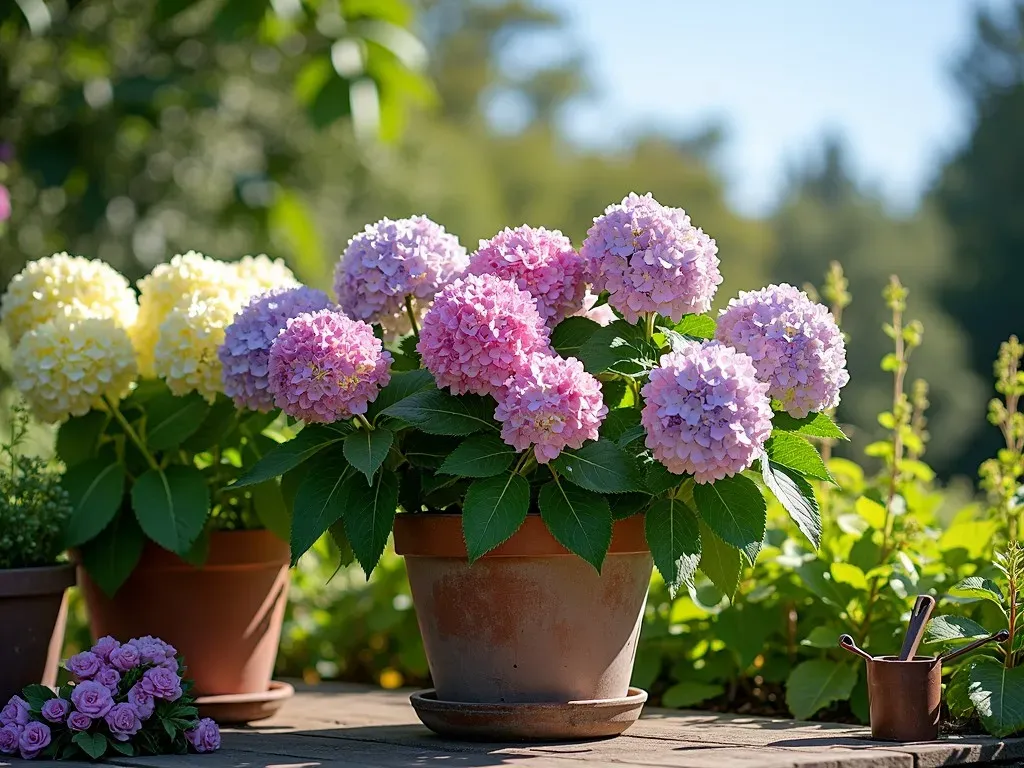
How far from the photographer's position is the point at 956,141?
94.5 ft

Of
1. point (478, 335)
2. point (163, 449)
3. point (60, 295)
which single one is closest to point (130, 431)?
point (163, 449)

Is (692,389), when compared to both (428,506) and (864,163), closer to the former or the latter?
(428,506)

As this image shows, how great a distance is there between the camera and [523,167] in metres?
31.2

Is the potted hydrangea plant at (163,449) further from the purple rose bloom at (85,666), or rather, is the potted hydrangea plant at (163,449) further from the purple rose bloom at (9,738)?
the purple rose bloom at (9,738)

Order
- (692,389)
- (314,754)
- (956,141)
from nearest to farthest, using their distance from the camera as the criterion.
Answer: (692,389), (314,754), (956,141)

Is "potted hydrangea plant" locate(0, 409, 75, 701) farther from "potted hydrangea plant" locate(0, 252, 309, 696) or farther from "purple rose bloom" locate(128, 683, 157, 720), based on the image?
"purple rose bloom" locate(128, 683, 157, 720)

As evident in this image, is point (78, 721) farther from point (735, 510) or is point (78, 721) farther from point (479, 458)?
point (735, 510)

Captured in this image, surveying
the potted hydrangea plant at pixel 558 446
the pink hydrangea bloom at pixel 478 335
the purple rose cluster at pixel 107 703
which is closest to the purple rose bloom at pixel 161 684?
the purple rose cluster at pixel 107 703

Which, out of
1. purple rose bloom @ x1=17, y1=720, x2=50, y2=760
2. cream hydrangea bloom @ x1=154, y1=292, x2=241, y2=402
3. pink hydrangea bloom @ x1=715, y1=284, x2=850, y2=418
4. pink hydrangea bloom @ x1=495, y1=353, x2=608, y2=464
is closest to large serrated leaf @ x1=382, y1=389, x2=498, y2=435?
pink hydrangea bloom @ x1=495, y1=353, x2=608, y2=464

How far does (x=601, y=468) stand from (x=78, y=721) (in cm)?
98

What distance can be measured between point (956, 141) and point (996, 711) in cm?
2905

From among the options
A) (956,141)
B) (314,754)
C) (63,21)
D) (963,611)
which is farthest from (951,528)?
(956,141)

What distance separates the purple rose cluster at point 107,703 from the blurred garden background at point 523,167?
46.9 inches

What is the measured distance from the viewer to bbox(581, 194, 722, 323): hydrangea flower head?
2117 millimetres
